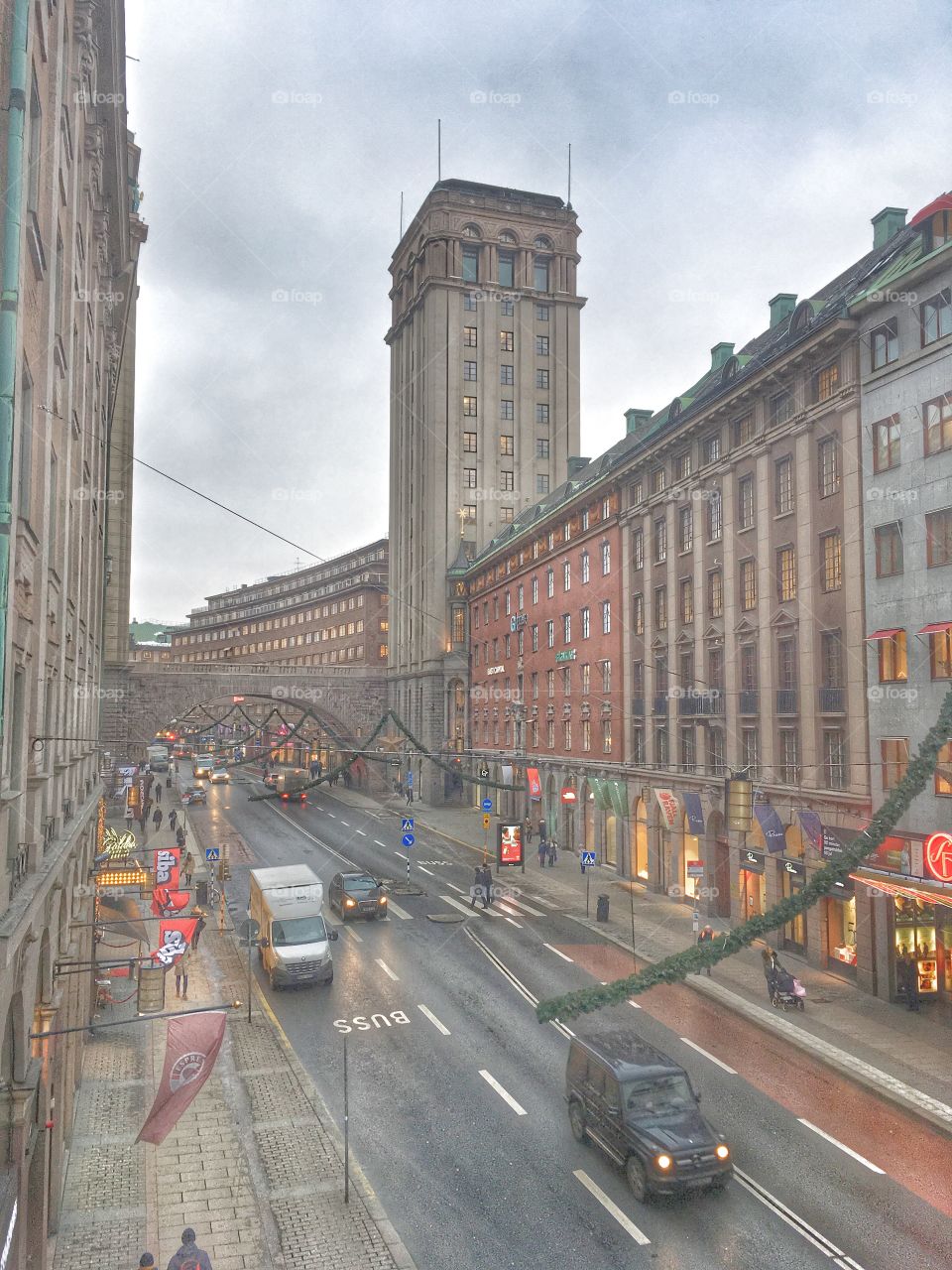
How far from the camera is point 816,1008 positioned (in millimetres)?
25750

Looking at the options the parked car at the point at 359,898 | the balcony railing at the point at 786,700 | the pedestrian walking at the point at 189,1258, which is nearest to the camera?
the pedestrian walking at the point at 189,1258

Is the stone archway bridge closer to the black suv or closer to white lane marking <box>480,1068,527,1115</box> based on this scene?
white lane marking <box>480,1068,527,1115</box>

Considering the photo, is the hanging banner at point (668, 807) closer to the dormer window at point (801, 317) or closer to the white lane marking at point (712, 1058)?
the white lane marking at point (712, 1058)

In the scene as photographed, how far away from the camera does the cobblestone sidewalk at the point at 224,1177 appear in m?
13.9

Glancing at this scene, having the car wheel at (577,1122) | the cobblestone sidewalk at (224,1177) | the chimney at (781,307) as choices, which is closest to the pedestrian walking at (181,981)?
the cobblestone sidewalk at (224,1177)

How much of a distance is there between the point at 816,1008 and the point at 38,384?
80.5ft

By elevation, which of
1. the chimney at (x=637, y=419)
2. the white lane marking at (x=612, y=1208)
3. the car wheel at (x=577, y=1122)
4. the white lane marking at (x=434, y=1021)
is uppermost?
the chimney at (x=637, y=419)

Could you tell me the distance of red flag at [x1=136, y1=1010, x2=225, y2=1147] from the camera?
12773 mm

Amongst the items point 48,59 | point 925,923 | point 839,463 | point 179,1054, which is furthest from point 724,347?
point 179,1054

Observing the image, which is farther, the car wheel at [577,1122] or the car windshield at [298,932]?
the car windshield at [298,932]

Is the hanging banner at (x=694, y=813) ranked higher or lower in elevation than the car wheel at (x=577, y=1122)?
higher

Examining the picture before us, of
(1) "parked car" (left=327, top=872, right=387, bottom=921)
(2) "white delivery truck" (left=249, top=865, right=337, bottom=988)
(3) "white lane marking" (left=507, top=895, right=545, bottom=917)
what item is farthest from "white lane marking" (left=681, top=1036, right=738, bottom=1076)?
(1) "parked car" (left=327, top=872, right=387, bottom=921)

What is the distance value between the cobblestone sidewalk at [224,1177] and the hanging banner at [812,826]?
17.2m

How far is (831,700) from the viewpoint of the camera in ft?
97.9
